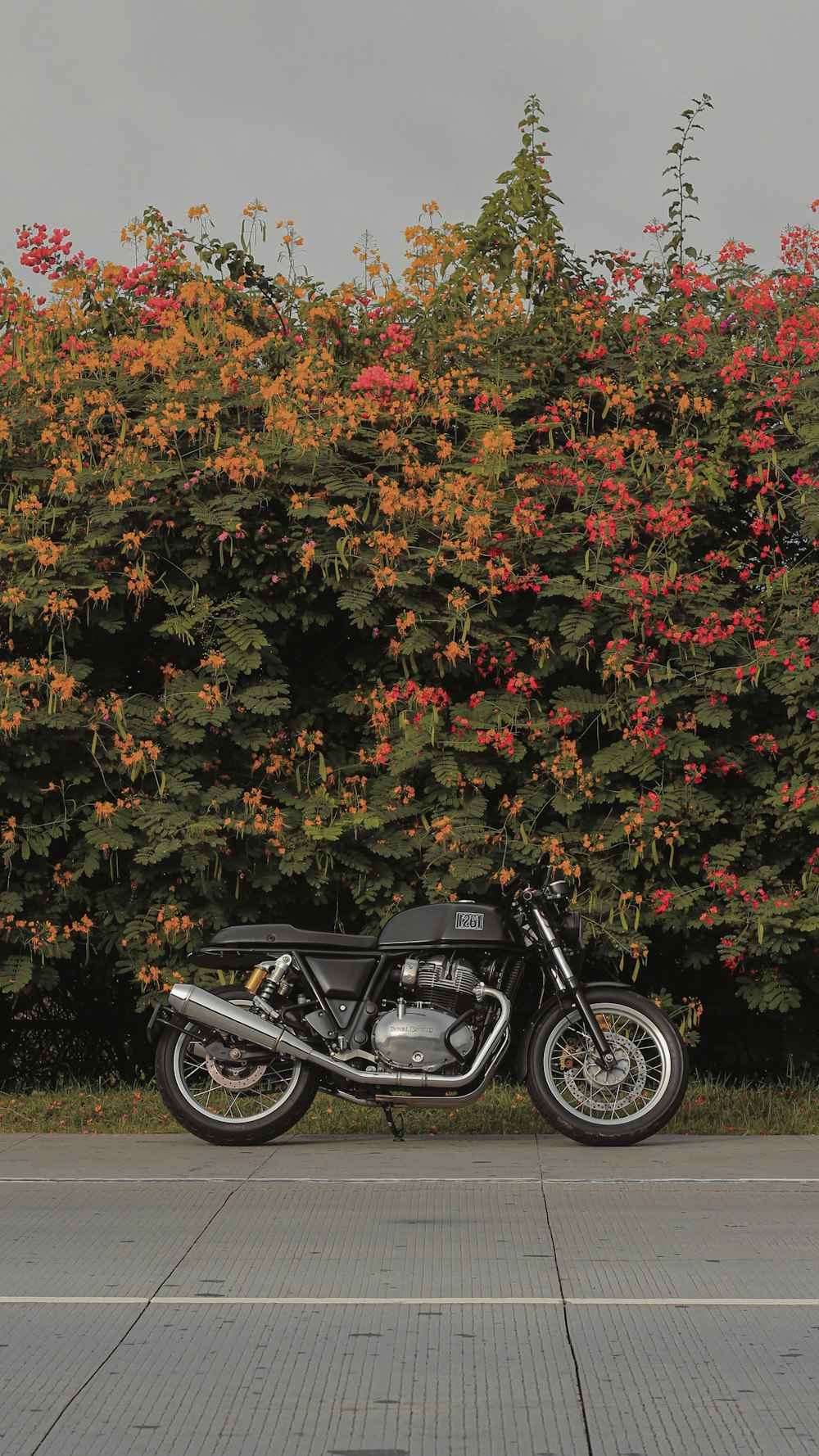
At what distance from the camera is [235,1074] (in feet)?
25.9

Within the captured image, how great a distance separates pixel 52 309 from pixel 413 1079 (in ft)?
17.0

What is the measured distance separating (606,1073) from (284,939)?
1.58 metres

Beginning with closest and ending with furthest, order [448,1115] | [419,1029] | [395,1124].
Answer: [419,1029], [395,1124], [448,1115]

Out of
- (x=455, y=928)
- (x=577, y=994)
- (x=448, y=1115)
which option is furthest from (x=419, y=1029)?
(x=448, y=1115)

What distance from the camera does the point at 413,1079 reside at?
7.62 meters

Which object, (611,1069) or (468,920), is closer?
(611,1069)

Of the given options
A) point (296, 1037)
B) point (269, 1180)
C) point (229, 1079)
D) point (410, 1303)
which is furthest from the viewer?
point (229, 1079)

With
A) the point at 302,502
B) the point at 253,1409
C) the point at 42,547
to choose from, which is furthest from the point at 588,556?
the point at 253,1409

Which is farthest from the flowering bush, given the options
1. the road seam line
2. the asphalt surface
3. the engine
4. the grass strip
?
the road seam line

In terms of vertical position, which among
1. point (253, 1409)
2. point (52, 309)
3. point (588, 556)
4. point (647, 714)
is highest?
point (52, 309)

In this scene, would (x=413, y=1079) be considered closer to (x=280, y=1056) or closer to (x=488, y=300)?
(x=280, y=1056)

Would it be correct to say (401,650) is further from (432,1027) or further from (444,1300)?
(444,1300)

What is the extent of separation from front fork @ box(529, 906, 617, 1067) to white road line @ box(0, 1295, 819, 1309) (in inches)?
98.7

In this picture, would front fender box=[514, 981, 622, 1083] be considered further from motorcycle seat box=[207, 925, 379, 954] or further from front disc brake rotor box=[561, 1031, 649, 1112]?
motorcycle seat box=[207, 925, 379, 954]
